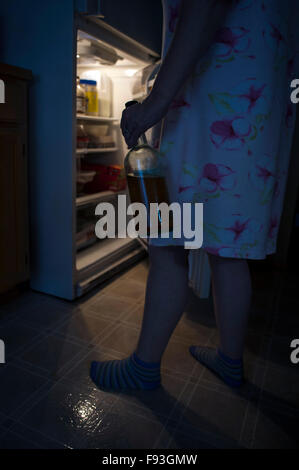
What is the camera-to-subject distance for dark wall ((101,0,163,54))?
1.40 metres

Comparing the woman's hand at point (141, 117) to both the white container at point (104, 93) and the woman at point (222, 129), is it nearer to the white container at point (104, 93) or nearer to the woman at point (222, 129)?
the woman at point (222, 129)

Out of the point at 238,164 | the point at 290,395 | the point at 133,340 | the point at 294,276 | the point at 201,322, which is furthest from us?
the point at 294,276

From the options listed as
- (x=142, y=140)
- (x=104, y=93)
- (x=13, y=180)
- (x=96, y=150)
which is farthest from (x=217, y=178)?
(x=104, y=93)

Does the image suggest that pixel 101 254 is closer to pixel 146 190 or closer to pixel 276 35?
pixel 146 190

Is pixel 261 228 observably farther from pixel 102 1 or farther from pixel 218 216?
pixel 102 1

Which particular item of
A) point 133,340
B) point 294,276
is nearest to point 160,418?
point 133,340

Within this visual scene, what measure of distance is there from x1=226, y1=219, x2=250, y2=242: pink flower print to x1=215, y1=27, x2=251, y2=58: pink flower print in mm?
366

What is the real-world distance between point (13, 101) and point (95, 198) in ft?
2.26

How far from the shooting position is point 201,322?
4.57ft

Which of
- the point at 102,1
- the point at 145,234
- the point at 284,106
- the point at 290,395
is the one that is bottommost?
the point at 290,395

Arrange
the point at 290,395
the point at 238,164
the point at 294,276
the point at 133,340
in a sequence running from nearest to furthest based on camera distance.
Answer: the point at 238,164 < the point at 290,395 < the point at 133,340 < the point at 294,276

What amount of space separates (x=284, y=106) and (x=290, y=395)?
78cm

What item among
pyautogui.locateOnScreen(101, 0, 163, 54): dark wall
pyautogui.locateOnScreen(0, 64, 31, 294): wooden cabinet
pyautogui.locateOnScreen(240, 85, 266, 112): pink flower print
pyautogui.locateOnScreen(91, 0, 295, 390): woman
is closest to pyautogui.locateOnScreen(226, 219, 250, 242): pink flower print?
pyautogui.locateOnScreen(91, 0, 295, 390): woman

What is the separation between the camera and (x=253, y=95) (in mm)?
767
